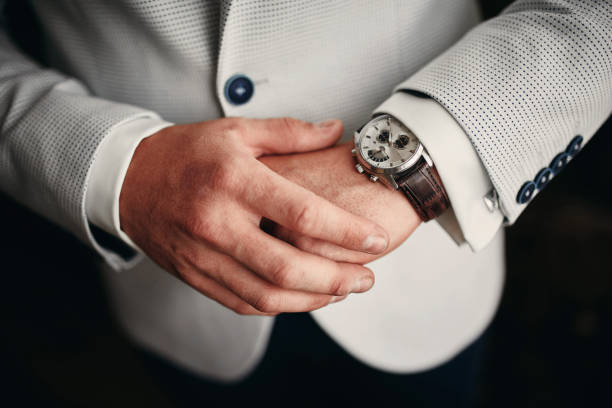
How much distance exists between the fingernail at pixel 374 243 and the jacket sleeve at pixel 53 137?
474 millimetres

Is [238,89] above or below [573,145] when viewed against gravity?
above

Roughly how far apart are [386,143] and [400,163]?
5 cm

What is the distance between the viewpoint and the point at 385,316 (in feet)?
2.94

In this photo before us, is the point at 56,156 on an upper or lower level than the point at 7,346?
upper

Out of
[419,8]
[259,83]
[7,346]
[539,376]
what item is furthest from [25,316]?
[539,376]

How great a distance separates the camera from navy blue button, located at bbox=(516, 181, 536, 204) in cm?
67

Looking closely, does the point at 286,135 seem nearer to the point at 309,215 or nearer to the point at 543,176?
the point at 309,215

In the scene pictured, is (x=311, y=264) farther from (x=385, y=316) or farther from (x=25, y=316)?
(x=25, y=316)

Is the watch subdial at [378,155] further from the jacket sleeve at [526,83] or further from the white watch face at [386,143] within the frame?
the jacket sleeve at [526,83]

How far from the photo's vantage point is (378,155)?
638mm

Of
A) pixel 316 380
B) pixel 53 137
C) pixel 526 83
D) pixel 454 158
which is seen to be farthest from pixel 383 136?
pixel 316 380

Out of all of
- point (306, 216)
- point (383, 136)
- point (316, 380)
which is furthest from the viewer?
point (316, 380)

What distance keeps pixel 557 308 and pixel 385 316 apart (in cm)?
129

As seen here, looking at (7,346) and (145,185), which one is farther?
(7,346)
